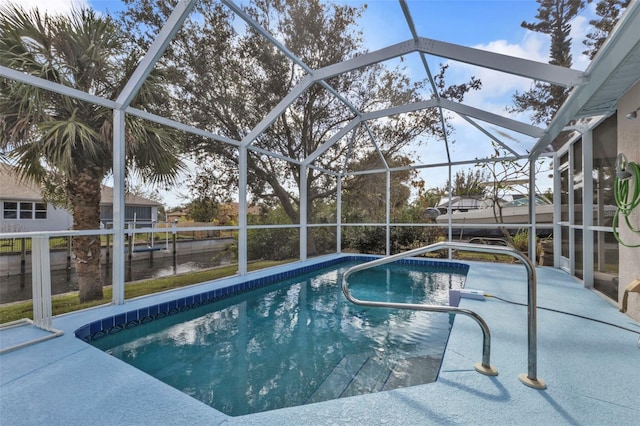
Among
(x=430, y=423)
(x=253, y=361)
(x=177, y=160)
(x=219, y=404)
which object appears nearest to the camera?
(x=430, y=423)

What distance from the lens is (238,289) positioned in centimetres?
559

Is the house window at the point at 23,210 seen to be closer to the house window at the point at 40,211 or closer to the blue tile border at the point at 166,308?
the house window at the point at 40,211

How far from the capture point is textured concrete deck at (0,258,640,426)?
1781 millimetres

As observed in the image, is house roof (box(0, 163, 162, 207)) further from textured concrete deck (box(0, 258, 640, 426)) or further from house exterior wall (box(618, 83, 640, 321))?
house exterior wall (box(618, 83, 640, 321))

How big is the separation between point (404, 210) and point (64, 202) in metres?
9.02

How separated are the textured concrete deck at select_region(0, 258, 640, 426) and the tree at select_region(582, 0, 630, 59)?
2.73 meters

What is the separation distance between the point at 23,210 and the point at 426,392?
645 centimetres

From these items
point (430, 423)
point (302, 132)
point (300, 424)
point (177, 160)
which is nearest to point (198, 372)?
point (300, 424)

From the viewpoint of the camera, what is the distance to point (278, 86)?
791 centimetres

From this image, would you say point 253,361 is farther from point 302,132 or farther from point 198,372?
point 302,132

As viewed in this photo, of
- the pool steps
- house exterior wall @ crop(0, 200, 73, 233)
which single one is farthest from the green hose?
house exterior wall @ crop(0, 200, 73, 233)

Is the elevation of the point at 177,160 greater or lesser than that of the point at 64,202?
greater

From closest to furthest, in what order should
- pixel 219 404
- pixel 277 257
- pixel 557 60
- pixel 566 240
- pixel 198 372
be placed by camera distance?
pixel 219 404, pixel 198 372, pixel 557 60, pixel 566 240, pixel 277 257

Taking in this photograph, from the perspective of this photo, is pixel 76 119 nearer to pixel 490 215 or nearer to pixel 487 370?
pixel 487 370
